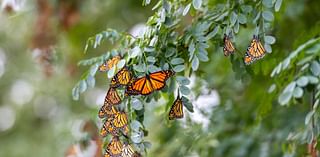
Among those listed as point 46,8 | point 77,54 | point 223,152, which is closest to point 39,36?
point 46,8

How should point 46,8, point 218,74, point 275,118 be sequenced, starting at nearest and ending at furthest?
1. point 275,118
2. point 218,74
3. point 46,8

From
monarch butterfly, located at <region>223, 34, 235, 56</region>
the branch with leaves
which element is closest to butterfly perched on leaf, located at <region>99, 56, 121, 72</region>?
the branch with leaves

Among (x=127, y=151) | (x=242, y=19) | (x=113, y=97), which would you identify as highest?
(x=242, y=19)

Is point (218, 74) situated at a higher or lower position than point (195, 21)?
lower

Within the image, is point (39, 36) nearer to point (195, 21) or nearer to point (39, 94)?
point (195, 21)

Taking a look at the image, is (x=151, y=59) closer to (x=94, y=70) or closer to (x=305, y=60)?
(x=94, y=70)

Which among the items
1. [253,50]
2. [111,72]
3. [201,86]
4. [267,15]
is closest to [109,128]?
[111,72]

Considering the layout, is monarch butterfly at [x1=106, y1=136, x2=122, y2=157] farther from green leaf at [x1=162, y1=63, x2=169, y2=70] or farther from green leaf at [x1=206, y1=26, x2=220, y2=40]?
green leaf at [x1=206, y1=26, x2=220, y2=40]
